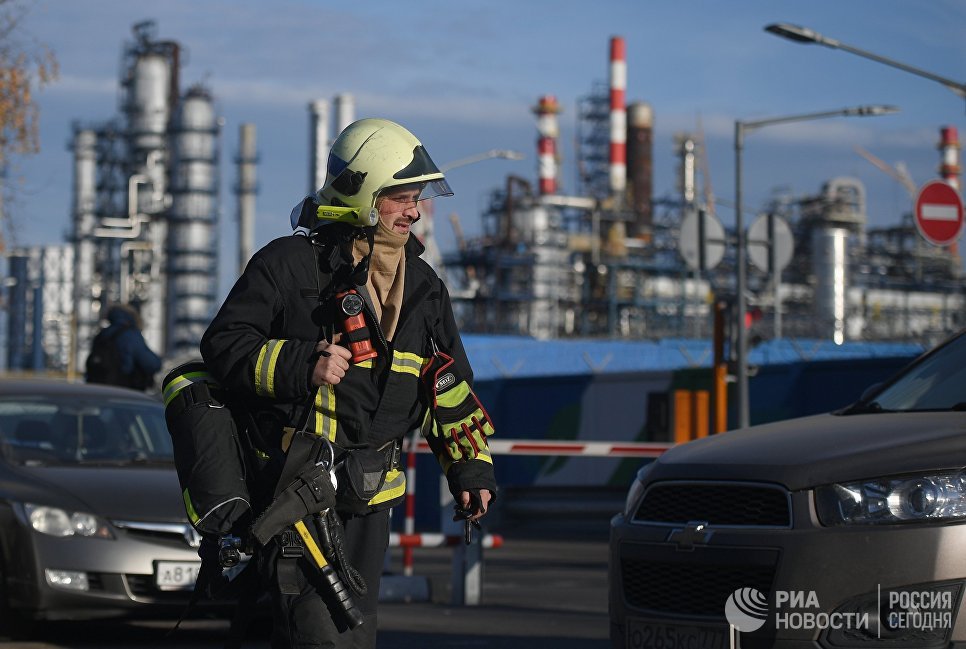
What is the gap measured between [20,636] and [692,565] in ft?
14.8

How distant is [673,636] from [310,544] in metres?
1.82

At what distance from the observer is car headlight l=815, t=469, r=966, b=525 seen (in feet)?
15.9

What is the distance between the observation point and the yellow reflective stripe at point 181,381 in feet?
13.1

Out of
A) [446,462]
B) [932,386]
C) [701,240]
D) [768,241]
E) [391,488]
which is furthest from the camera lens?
[768,241]

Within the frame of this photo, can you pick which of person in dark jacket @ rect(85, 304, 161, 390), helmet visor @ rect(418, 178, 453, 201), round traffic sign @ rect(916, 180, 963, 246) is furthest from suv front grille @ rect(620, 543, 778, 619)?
round traffic sign @ rect(916, 180, 963, 246)

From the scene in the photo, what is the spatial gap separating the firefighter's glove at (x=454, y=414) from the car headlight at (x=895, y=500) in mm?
1277

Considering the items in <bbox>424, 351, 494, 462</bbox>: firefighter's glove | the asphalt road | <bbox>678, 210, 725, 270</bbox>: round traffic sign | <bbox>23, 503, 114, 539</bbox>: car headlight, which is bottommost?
the asphalt road

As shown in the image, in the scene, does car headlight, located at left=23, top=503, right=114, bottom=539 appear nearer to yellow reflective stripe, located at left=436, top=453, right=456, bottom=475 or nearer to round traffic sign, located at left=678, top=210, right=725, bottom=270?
yellow reflective stripe, located at left=436, top=453, right=456, bottom=475

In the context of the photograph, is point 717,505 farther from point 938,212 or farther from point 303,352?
point 938,212

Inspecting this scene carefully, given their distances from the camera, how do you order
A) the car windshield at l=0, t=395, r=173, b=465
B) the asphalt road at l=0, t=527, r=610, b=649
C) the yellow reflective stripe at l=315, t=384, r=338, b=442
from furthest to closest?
the car windshield at l=0, t=395, r=173, b=465 → the asphalt road at l=0, t=527, r=610, b=649 → the yellow reflective stripe at l=315, t=384, r=338, b=442

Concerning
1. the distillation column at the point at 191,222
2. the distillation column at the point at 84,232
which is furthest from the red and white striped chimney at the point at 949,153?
the distillation column at the point at 84,232

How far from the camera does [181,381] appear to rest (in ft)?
13.2

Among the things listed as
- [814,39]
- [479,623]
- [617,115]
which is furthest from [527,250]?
[479,623]

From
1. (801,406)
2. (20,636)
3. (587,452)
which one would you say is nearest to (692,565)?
(20,636)
